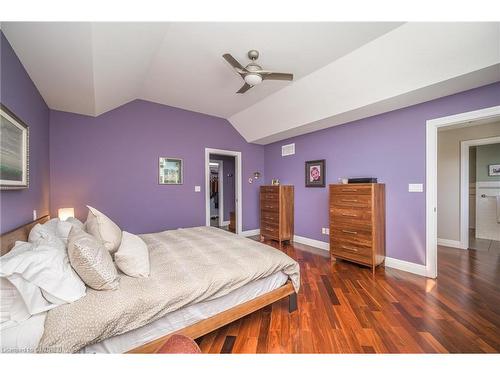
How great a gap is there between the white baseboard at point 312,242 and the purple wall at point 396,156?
0.32 feet

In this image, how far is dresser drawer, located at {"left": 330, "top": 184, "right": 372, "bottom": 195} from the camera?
2787 millimetres

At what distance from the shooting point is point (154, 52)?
2.17m

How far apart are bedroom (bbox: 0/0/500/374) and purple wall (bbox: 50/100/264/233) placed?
26mm

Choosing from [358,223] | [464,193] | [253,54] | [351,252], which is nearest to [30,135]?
[253,54]

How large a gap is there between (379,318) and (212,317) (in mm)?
1463

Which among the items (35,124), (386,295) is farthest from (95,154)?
(386,295)

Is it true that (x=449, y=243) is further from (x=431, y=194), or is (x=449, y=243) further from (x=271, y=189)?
(x=271, y=189)

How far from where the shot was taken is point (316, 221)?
398 centimetres

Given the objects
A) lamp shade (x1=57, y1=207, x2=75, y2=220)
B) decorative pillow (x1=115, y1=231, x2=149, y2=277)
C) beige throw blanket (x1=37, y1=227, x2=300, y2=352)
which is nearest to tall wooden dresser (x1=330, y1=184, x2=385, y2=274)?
beige throw blanket (x1=37, y1=227, x2=300, y2=352)

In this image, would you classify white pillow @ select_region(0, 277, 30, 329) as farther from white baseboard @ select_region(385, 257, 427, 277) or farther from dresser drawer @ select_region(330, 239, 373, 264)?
white baseboard @ select_region(385, 257, 427, 277)

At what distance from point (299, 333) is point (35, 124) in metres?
3.33

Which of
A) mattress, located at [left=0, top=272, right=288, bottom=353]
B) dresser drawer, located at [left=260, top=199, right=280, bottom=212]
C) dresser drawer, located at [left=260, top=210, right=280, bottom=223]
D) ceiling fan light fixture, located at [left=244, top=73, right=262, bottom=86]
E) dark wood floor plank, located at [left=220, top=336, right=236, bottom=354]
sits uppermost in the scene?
ceiling fan light fixture, located at [left=244, top=73, right=262, bottom=86]
